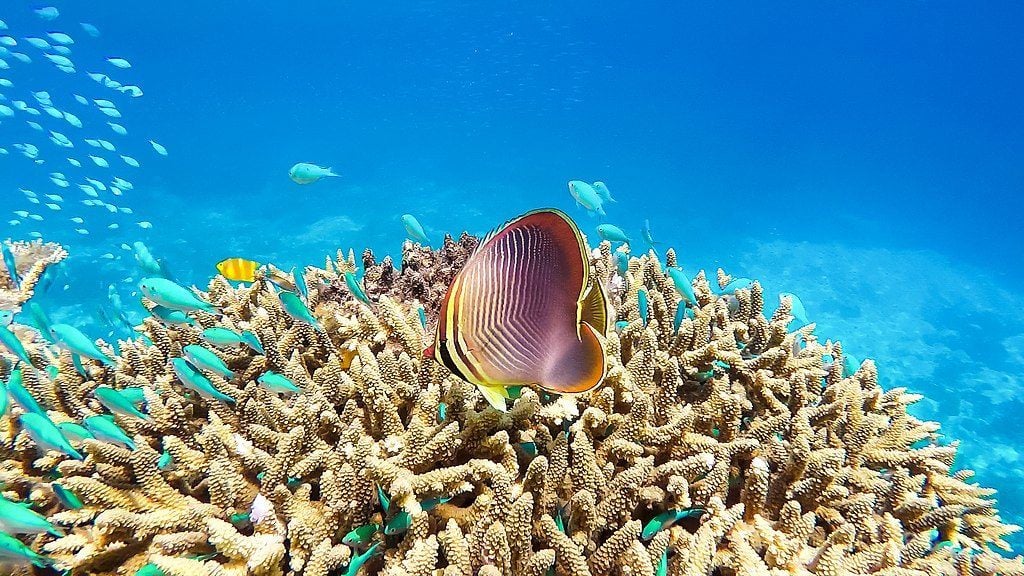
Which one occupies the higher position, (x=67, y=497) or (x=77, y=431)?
(x=77, y=431)

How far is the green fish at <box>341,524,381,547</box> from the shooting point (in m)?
2.05

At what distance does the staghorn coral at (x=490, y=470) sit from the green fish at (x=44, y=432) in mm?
109

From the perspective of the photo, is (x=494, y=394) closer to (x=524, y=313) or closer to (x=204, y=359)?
(x=524, y=313)

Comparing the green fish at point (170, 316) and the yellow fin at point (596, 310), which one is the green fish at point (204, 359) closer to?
the green fish at point (170, 316)

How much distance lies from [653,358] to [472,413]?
3.76 feet

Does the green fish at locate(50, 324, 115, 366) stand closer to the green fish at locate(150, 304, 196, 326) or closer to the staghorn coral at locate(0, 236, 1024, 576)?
the staghorn coral at locate(0, 236, 1024, 576)

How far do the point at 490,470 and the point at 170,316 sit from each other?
235 centimetres

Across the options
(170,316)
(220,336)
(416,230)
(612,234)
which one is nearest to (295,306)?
(220,336)

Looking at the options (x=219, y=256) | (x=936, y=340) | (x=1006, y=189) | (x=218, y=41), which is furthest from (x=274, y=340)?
(x=218, y=41)

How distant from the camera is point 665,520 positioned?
2260mm

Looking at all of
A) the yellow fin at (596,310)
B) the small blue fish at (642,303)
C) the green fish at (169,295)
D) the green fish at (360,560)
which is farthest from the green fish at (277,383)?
the small blue fish at (642,303)

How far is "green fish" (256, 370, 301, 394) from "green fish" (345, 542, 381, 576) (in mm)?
967

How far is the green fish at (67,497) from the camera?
7.59 feet

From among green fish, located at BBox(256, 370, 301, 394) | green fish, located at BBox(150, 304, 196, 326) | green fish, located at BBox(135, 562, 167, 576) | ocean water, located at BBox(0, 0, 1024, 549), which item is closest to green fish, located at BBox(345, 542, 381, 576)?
green fish, located at BBox(135, 562, 167, 576)
